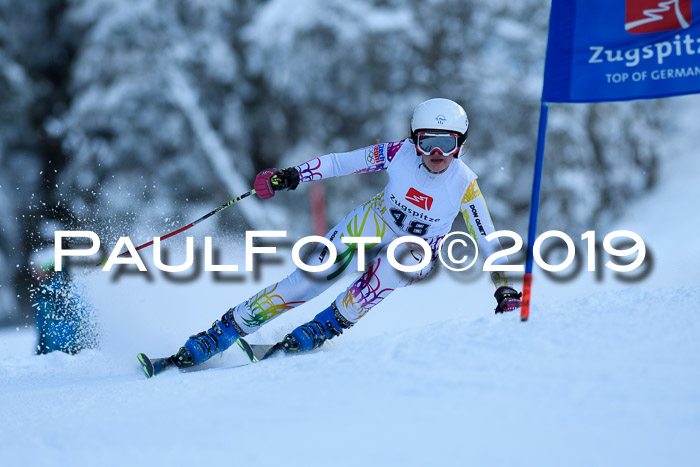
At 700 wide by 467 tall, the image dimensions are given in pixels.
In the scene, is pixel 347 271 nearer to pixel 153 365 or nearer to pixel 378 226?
pixel 378 226

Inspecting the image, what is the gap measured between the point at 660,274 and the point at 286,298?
6794mm

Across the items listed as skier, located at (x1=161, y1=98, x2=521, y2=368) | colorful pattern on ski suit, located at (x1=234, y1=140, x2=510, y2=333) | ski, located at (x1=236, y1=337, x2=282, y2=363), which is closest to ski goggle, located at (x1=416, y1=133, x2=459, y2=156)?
skier, located at (x1=161, y1=98, x2=521, y2=368)

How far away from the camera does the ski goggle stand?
406cm

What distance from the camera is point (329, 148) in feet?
50.8

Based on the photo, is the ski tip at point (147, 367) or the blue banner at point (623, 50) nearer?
the blue banner at point (623, 50)

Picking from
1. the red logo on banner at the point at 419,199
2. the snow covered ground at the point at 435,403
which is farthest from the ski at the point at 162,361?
the red logo on banner at the point at 419,199

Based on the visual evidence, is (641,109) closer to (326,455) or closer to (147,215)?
(147,215)

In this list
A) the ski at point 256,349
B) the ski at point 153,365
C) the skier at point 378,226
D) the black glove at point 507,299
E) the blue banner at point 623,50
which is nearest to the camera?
the blue banner at point 623,50

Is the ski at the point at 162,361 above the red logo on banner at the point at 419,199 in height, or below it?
below

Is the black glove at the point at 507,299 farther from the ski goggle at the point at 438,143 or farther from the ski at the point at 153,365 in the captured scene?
the ski at the point at 153,365

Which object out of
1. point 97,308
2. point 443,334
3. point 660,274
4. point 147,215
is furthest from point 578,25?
point 147,215

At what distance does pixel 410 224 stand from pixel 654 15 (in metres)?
1.63

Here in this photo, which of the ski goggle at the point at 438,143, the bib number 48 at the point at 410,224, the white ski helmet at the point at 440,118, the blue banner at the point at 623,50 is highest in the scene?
the blue banner at the point at 623,50

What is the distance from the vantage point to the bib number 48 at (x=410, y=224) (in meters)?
4.37
